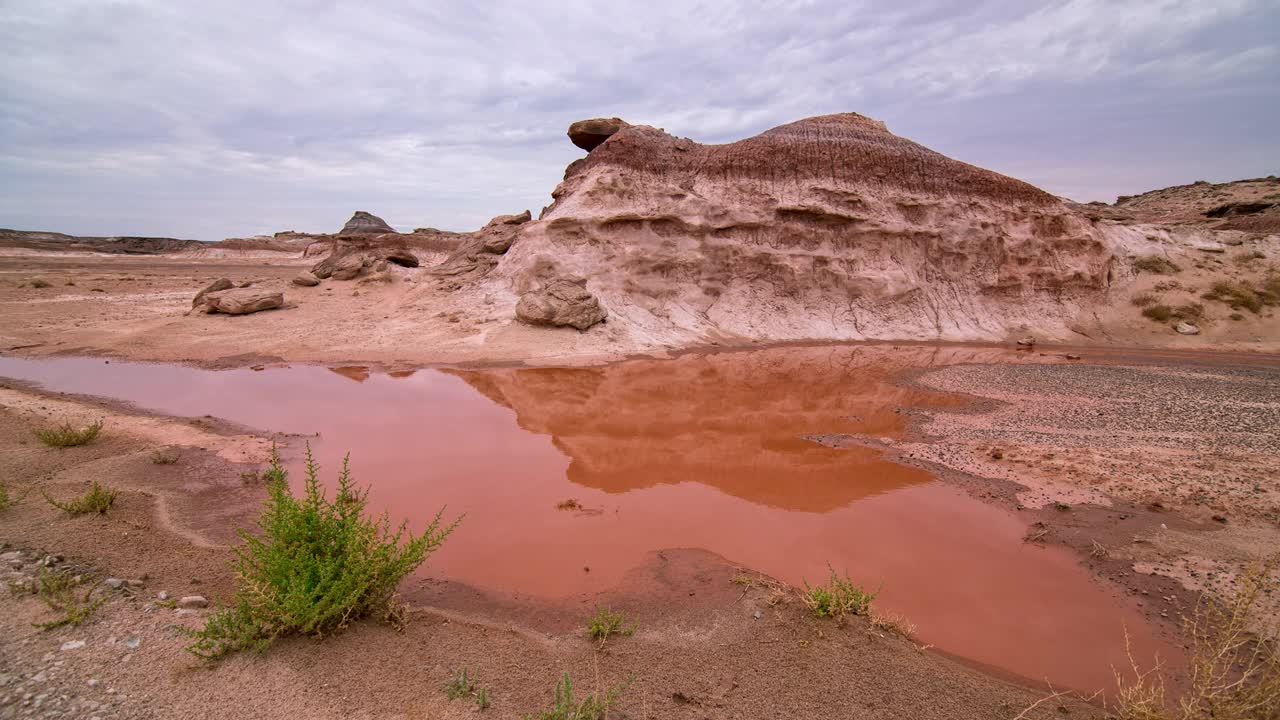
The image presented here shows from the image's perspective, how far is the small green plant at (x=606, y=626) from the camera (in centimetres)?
326

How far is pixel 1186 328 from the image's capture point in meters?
16.5

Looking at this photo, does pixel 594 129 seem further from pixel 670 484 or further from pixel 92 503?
pixel 92 503

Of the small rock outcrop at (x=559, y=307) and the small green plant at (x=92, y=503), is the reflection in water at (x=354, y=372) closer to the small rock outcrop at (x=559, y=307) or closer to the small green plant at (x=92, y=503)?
the small rock outcrop at (x=559, y=307)

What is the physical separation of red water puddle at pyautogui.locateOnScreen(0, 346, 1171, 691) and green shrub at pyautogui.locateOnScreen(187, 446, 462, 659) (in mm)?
856

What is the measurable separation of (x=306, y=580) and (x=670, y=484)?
143 inches

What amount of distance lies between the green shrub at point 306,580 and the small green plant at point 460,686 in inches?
27.3

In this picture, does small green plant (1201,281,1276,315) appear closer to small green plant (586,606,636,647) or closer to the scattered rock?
the scattered rock

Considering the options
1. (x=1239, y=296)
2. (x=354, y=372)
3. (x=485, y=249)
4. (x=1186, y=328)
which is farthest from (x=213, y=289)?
(x=1239, y=296)

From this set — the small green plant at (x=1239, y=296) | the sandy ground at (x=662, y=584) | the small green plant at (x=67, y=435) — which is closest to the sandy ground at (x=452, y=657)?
the sandy ground at (x=662, y=584)

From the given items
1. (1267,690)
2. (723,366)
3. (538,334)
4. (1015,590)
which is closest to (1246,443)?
(1015,590)

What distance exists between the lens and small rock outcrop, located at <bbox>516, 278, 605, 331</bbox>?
1321cm

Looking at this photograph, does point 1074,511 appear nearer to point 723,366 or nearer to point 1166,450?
point 1166,450

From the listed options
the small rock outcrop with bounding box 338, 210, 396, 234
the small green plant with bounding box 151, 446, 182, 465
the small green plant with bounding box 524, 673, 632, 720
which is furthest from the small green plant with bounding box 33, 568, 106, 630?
the small rock outcrop with bounding box 338, 210, 396, 234

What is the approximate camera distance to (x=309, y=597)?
2.91 m
